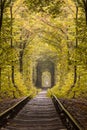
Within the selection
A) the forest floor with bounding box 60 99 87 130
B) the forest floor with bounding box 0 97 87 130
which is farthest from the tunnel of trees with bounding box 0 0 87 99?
the forest floor with bounding box 60 99 87 130

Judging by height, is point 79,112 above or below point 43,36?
below

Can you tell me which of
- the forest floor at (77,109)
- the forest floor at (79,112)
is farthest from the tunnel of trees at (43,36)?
the forest floor at (79,112)

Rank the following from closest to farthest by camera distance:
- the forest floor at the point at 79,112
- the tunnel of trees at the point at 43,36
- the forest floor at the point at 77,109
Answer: the forest floor at the point at 79,112
the forest floor at the point at 77,109
the tunnel of trees at the point at 43,36

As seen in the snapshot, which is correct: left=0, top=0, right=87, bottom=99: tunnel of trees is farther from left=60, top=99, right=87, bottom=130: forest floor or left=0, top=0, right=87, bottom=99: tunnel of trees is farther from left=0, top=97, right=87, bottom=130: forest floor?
left=60, top=99, right=87, bottom=130: forest floor

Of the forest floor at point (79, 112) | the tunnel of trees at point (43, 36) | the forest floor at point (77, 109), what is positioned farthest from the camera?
the tunnel of trees at point (43, 36)

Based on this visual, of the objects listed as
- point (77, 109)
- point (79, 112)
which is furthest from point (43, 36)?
point (79, 112)

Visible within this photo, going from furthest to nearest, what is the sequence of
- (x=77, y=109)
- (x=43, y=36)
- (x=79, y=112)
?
(x=43, y=36) < (x=77, y=109) < (x=79, y=112)

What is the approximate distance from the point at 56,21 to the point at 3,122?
85.9 ft

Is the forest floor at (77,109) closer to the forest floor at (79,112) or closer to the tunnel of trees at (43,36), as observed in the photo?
the forest floor at (79,112)

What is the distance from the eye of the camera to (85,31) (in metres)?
20.1

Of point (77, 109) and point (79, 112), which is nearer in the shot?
point (79, 112)

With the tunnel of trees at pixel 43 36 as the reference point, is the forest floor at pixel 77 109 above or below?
below

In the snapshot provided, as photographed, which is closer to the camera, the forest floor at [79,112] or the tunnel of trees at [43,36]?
the forest floor at [79,112]

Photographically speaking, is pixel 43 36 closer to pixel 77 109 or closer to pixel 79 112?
pixel 77 109
